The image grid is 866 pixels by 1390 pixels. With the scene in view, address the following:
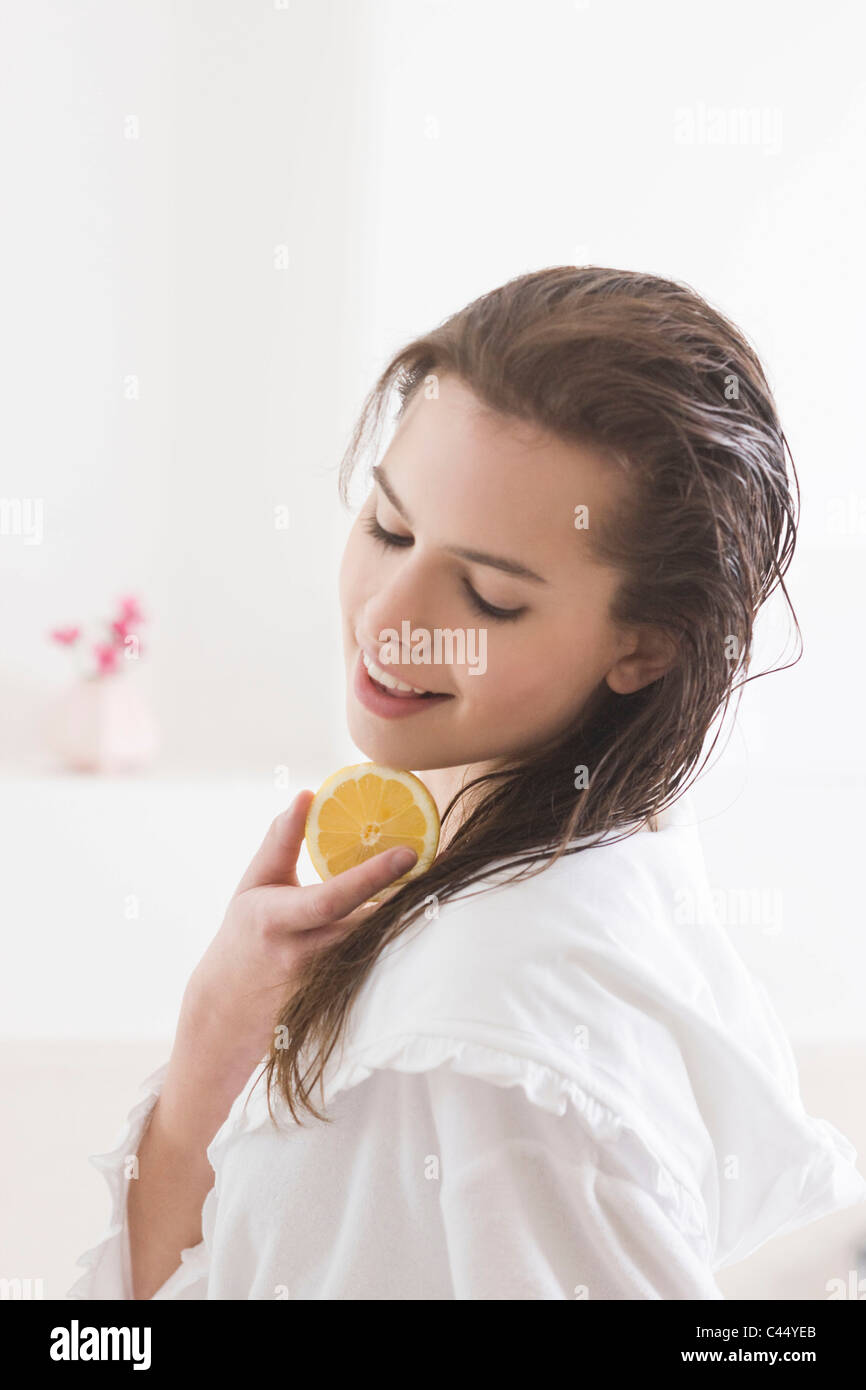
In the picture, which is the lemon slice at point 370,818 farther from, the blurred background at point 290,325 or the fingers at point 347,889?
the blurred background at point 290,325

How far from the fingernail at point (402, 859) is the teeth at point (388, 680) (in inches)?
3.6

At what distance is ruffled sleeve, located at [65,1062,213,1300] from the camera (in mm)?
801

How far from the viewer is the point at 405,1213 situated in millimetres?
578

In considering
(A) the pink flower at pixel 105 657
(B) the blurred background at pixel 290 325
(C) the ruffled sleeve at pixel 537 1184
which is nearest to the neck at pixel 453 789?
(C) the ruffled sleeve at pixel 537 1184

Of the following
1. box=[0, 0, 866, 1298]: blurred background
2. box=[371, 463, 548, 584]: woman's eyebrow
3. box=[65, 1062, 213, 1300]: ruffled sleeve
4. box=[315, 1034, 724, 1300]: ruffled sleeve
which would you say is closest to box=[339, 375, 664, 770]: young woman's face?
box=[371, 463, 548, 584]: woman's eyebrow

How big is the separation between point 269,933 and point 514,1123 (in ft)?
0.67

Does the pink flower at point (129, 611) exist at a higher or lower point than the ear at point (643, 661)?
higher

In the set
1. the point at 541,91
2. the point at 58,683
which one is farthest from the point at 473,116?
the point at 58,683

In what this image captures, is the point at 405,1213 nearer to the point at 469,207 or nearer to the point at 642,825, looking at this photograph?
the point at 642,825

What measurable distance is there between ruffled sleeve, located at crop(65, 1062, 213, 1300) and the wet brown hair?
0.24 m

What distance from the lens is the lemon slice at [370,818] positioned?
0.69 meters

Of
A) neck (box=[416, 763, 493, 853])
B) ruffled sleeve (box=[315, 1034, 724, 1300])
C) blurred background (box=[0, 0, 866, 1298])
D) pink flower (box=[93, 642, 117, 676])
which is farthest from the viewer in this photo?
pink flower (box=[93, 642, 117, 676])

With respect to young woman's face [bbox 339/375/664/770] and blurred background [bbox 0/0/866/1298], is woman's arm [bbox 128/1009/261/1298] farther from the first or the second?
blurred background [bbox 0/0/866/1298]

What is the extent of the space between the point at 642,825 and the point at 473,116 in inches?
99.4
